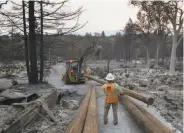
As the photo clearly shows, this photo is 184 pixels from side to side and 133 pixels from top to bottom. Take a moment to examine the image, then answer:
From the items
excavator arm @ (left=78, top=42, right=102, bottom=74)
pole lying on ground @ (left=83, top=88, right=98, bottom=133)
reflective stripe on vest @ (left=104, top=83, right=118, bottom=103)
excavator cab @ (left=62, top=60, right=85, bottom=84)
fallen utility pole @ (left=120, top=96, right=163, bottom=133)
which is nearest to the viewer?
pole lying on ground @ (left=83, top=88, right=98, bottom=133)

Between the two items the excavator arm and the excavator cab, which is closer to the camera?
the excavator arm

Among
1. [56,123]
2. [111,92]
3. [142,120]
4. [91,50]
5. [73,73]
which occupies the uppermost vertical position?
Result: [91,50]

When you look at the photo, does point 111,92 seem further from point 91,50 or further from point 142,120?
point 91,50

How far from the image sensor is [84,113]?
9867 millimetres

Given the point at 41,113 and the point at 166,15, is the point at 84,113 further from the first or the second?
the point at 166,15

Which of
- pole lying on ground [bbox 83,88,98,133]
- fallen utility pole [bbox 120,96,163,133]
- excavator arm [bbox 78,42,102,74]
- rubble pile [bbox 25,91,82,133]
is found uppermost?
excavator arm [bbox 78,42,102,74]

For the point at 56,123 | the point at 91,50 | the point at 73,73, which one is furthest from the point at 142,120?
the point at 73,73

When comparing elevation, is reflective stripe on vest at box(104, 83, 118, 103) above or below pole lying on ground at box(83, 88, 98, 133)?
above

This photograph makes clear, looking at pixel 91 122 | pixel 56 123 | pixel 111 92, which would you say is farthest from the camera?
pixel 111 92

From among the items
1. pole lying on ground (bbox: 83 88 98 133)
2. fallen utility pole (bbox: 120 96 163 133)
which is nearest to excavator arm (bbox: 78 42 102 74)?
fallen utility pole (bbox: 120 96 163 133)

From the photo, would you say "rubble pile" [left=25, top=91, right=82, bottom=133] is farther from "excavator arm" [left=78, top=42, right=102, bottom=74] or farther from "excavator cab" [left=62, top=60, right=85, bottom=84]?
"excavator cab" [left=62, top=60, right=85, bottom=84]

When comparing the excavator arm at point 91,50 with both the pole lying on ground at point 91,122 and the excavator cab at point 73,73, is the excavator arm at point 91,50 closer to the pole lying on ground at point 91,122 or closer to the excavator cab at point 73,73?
the excavator cab at point 73,73

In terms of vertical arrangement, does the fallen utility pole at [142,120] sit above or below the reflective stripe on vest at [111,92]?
below

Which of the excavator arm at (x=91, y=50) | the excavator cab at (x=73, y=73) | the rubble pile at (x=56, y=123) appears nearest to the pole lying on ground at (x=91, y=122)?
the rubble pile at (x=56, y=123)
